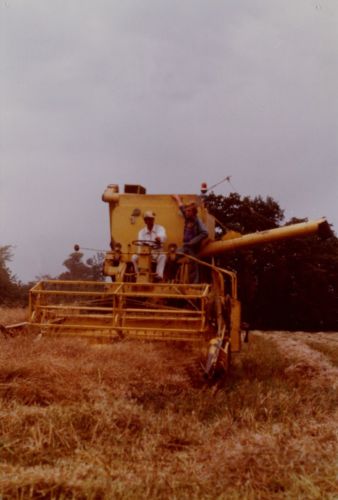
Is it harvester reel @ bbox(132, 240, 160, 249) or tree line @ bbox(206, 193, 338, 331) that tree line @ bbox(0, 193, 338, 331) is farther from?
harvester reel @ bbox(132, 240, 160, 249)

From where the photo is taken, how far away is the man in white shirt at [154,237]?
337 inches

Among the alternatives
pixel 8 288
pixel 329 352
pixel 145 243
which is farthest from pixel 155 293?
pixel 8 288

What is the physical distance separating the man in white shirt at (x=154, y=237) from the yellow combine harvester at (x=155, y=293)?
0.14 metres

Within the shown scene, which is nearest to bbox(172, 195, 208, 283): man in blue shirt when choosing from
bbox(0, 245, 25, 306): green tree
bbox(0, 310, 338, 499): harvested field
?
bbox(0, 310, 338, 499): harvested field

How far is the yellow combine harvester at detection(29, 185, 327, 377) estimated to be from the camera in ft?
22.2

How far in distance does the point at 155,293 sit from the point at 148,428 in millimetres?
3107

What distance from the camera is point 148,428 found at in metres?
4.24

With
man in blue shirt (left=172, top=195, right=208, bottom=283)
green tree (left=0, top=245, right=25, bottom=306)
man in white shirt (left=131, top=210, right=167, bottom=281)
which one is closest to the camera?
man in white shirt (left=131, top=210, right=167, bottom=281)

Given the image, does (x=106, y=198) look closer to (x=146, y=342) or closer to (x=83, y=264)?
(x=146, y=342)

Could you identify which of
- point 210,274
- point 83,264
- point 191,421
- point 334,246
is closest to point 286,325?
point 334,246

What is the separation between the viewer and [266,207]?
2789 centimetres

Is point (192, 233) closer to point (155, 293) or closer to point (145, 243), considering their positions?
point (145, 243)

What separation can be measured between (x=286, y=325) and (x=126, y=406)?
71.7ft

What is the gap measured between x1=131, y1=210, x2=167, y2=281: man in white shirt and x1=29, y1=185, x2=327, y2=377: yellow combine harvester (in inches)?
5.3
